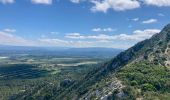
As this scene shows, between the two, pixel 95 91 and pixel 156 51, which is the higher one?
pixel 156 51

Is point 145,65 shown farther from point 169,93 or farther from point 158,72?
point 169,93

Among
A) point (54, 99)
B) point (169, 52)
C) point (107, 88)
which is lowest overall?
point (54, 99)

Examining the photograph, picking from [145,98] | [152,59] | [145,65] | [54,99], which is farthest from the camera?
[54,99]

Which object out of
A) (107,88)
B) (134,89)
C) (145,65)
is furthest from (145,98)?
(145,65)

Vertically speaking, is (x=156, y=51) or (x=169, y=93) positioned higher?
(x=156, y=51)

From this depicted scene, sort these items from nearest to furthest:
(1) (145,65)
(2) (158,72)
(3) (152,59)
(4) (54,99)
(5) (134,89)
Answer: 1. (5) (134,89)
2. (2) (158,72)
3. (1) (145,65)
4. (3) (152,59)
5. (4) (54,99)

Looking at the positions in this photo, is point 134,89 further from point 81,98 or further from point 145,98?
point 81,98

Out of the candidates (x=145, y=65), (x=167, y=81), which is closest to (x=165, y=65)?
(x=145, y=65)

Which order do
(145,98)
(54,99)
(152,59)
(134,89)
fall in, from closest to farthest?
(145,98) → (134,89) → (152,59) → (54,99)

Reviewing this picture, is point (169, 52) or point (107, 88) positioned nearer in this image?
point (107, 88)
